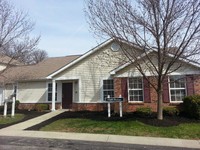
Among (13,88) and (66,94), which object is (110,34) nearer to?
(66,94)

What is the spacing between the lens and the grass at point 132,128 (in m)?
9.63

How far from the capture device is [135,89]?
613 inches

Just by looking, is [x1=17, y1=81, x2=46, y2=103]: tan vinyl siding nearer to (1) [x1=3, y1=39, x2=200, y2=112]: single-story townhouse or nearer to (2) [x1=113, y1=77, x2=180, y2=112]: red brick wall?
(1) [x1=3, y1=39, x2=200, y2=112]: single-story townhouse

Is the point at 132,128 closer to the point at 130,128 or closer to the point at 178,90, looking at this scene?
the point at 130,128

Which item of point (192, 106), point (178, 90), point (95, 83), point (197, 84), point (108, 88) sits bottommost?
point (192, 106)

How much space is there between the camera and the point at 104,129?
10547mm

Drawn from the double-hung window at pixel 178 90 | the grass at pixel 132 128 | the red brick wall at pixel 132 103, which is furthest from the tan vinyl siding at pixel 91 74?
the grass at pixel 132 128

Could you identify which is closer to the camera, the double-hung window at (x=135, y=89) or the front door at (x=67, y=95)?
the double-hung window at (x=135, y=89)

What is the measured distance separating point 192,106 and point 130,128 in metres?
4.78

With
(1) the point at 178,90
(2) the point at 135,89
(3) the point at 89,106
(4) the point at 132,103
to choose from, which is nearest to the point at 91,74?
(3) the point at 89,106

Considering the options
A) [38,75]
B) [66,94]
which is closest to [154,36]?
[66,94]

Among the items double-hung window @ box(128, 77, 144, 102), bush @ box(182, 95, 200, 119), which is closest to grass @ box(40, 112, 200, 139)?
bush @ box(182, 95, 200, 119)

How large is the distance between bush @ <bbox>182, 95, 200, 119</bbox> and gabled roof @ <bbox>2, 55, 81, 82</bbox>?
12.8 m

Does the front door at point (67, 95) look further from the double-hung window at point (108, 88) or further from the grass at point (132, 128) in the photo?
the grass at point (132, 128)
